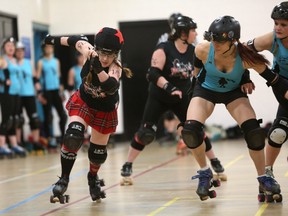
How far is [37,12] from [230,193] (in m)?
9.04

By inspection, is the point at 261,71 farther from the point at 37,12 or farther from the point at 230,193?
the point at 37,12

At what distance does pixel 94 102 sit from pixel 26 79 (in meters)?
6.42

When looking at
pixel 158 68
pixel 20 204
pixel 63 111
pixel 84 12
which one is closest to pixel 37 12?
pixel 84 12

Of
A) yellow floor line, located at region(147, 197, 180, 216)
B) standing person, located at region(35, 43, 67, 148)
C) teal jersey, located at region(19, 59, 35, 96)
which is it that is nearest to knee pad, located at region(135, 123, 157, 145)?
yellow floor line, located at region(147, 197, 180, 216)

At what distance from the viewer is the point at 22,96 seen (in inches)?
452

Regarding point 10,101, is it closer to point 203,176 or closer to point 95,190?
point 95,190

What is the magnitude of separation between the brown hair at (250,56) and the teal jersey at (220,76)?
5cm

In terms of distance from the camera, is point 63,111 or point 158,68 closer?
point 158,68

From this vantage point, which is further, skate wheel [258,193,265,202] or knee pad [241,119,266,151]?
skate wheel [258,193,265,202]

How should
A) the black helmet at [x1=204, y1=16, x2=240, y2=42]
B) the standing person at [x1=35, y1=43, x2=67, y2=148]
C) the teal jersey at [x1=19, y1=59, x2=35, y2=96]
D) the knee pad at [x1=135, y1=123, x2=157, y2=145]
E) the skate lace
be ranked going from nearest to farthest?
the black helmet at [x1=204, y1=16, x2=240, y2=42] < the skate lace < the knee pad at [x1=135, y1=123, x2=157, y2=145] < the teal jersey at [x1=19, y1=59, x2=35, y2=96] < the standing person at [x1=35, y1=43, x2=67, y2=148]

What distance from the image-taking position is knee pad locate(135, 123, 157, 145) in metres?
6.61

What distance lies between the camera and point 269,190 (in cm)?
486

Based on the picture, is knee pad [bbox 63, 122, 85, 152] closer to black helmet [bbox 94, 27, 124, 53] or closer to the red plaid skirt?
the red plaid skirt

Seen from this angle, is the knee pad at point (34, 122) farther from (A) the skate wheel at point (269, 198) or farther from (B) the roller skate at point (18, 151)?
(A) the skate wheel at point (269, 198)
